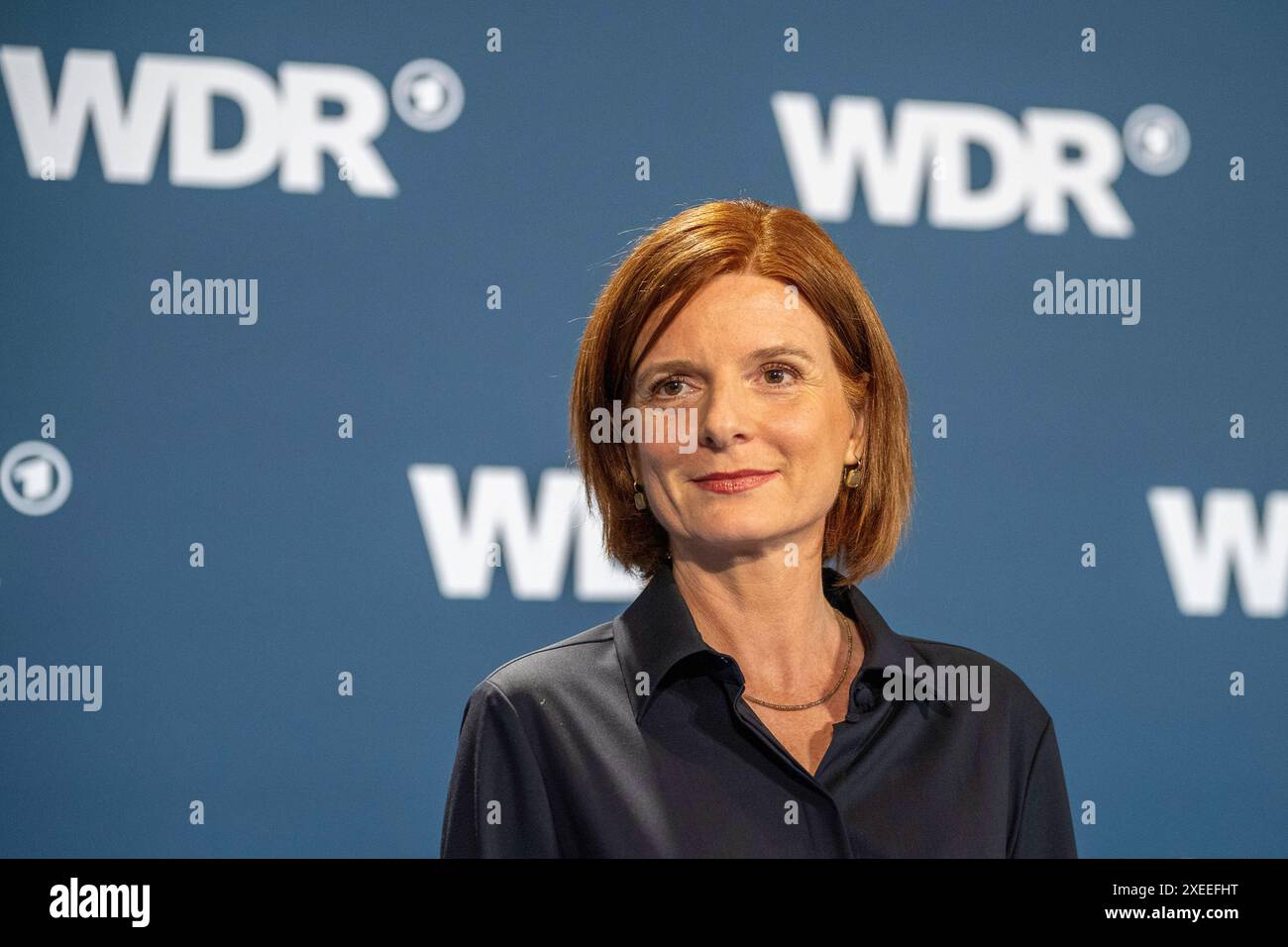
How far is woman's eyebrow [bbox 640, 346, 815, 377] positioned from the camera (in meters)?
1.68

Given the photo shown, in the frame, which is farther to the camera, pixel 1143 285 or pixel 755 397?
pixel 1143 285

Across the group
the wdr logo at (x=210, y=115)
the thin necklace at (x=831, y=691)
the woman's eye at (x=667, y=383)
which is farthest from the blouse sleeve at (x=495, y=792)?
the wdr logo at (x=210, y=115)

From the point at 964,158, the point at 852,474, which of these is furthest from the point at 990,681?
the point at 964,158

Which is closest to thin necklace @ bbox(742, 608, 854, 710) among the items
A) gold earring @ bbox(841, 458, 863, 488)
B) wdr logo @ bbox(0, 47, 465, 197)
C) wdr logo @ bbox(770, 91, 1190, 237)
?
gold earring @ bbox(841, 458, 863, 488)

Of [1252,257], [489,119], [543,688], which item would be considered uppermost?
[489,119]

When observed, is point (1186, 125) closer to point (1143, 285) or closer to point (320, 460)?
point (1143, 285)

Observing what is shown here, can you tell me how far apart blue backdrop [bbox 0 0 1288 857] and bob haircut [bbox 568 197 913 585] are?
3.23ft

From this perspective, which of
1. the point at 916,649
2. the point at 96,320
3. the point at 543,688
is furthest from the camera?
the point at 96,320

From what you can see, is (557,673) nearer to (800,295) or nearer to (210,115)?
(800,295)

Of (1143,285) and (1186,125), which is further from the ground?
(1186,125)

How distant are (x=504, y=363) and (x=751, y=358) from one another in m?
1.31

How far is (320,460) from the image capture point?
2.84 metres

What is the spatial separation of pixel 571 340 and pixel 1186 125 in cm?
162

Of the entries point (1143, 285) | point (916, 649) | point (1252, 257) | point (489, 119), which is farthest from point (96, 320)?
point (1252, 257)
